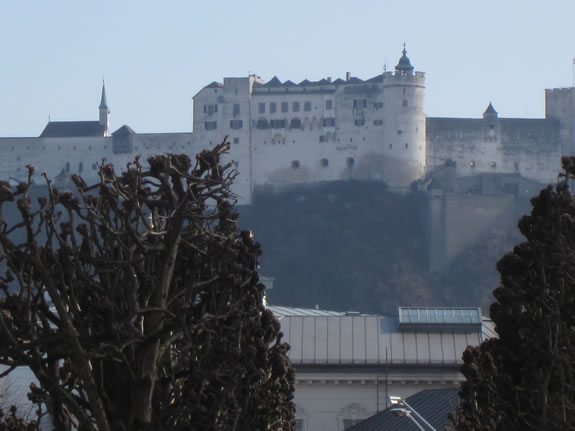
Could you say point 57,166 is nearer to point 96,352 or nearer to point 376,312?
point 376,312

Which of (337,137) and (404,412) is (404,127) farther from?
(404,412)

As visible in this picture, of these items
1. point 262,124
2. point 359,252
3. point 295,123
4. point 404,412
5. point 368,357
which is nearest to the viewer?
point 404,412

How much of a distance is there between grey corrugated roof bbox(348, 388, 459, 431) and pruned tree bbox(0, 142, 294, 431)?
41.9 feet

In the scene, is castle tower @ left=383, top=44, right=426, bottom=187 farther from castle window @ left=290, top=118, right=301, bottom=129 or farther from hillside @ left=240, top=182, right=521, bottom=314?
castle window @ left=290, top=118, right=301, bottom=129

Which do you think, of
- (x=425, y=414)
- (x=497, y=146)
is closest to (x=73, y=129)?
(x=497, y=146)

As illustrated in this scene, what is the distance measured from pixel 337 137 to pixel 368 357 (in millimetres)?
72135

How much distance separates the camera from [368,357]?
31.6 metres

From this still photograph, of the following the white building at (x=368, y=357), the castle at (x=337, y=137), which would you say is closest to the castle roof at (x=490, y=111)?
the castle at (x=337, y=137)

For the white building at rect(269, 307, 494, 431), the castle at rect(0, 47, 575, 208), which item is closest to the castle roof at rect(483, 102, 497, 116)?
the castle at rect(0, 47, 575, 208)

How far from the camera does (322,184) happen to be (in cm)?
10375

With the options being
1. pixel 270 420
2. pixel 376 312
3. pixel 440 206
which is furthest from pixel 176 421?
pixel 440 206

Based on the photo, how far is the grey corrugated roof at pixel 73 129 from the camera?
348 feet

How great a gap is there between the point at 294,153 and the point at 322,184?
281 centimetres

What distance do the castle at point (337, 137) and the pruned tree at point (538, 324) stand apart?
86.6m
